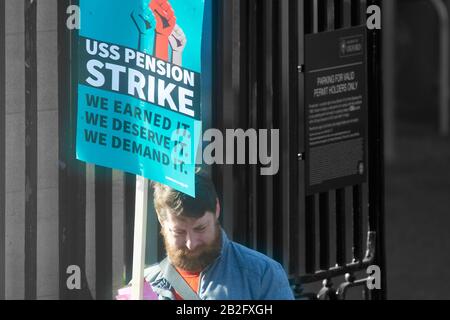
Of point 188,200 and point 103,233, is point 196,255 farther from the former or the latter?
point 103,233

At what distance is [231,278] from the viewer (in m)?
3.47

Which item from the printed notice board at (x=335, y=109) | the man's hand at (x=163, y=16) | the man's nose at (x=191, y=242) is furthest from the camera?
the printed notice board at (x=335, y=109)

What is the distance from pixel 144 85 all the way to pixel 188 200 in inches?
13.9

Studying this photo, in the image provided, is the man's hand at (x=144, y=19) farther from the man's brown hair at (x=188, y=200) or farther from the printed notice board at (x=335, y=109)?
the printed notice board at (x=335, y=109)

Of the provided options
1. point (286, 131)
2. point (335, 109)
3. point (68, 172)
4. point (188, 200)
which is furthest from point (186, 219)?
point (335, 109)

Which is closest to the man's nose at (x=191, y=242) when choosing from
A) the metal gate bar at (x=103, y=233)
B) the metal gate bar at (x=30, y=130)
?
the metal gate bar at (x=103, y=233)

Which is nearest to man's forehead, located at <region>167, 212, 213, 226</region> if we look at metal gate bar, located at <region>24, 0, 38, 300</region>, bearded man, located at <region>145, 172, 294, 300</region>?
bearded man, located at <region>145, 172, 294, 300</region>

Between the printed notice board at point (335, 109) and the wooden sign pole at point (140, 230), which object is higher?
the printed notice board at point (335, 109)

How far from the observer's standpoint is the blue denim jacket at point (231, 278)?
3443mm

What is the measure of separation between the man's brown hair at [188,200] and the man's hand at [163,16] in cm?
41

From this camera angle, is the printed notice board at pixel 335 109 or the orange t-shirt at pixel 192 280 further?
the printed notice board at pixel 335 109

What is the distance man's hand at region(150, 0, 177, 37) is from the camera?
3318 millimetres

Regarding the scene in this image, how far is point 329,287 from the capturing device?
3.93 m
